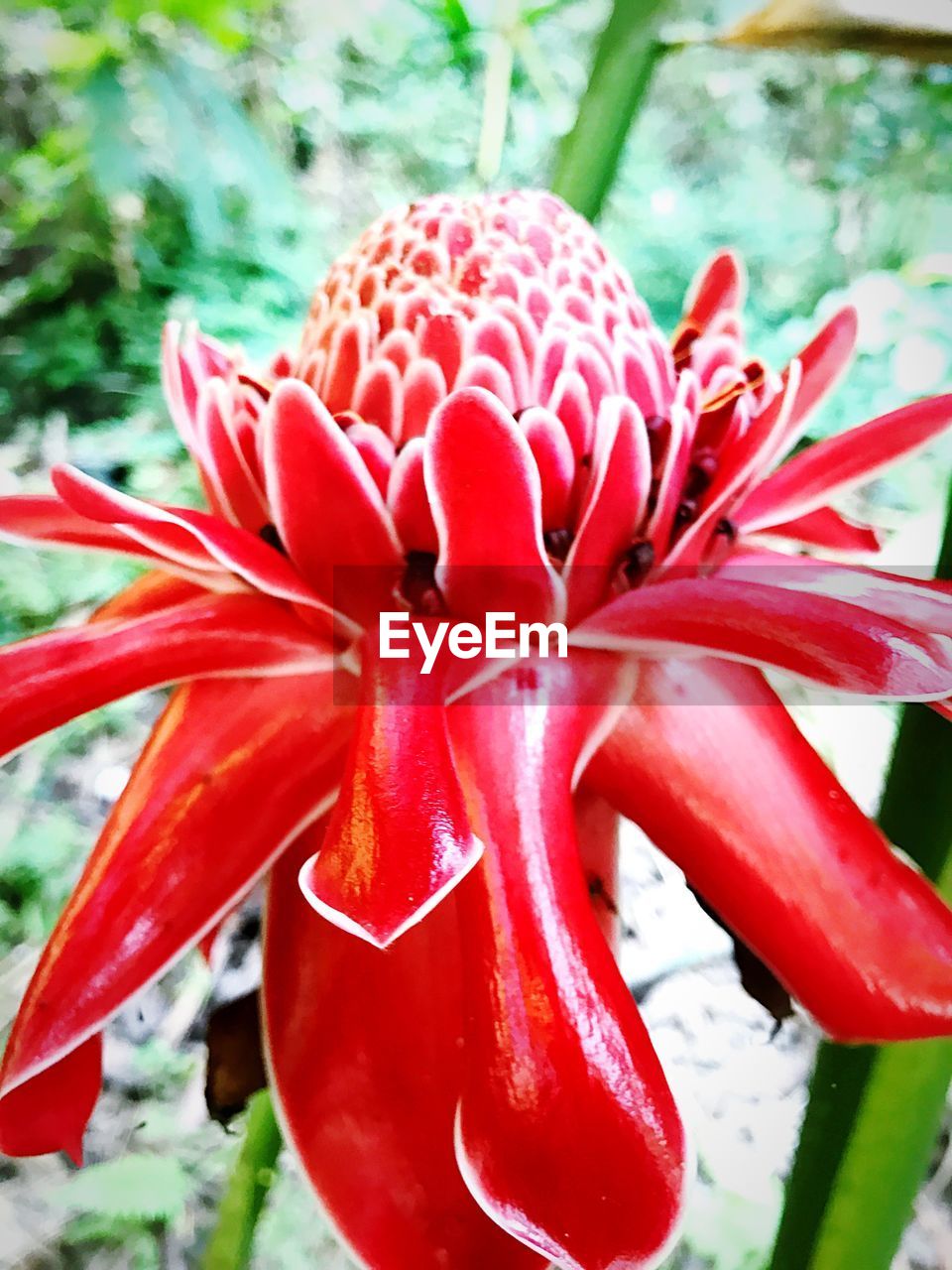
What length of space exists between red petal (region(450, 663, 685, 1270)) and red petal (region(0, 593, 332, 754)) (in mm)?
100

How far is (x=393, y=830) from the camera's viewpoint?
0.20m

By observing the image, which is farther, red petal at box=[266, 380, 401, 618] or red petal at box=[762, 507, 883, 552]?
red petal at box=[762, 507, 883, 552]

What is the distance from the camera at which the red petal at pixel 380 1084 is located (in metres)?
0.24

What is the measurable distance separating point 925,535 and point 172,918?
0.35 metres

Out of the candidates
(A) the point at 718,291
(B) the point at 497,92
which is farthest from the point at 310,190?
(A) the point at 718,291

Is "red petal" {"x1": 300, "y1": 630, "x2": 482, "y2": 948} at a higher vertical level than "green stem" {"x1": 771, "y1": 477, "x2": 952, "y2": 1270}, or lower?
higher

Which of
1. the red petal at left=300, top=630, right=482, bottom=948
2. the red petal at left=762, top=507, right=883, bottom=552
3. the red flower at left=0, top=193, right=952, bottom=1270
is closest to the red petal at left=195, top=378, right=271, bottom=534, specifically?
the red flower at left=0, top=193, right=952, bottom=1270

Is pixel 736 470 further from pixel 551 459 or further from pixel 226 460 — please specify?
pixel 226 460

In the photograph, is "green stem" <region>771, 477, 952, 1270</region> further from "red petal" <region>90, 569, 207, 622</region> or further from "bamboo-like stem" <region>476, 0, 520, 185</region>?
"bamboo-like stem" <region>476, 0, 520, 185</region>

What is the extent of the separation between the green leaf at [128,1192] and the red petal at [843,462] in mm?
354

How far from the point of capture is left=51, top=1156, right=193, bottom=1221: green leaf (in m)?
0.37

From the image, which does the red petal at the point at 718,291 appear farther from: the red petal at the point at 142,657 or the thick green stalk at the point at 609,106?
the red petal at the point at 142,657

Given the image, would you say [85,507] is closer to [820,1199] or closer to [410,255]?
[410,255]

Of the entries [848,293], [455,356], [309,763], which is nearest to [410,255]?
[455,356]
